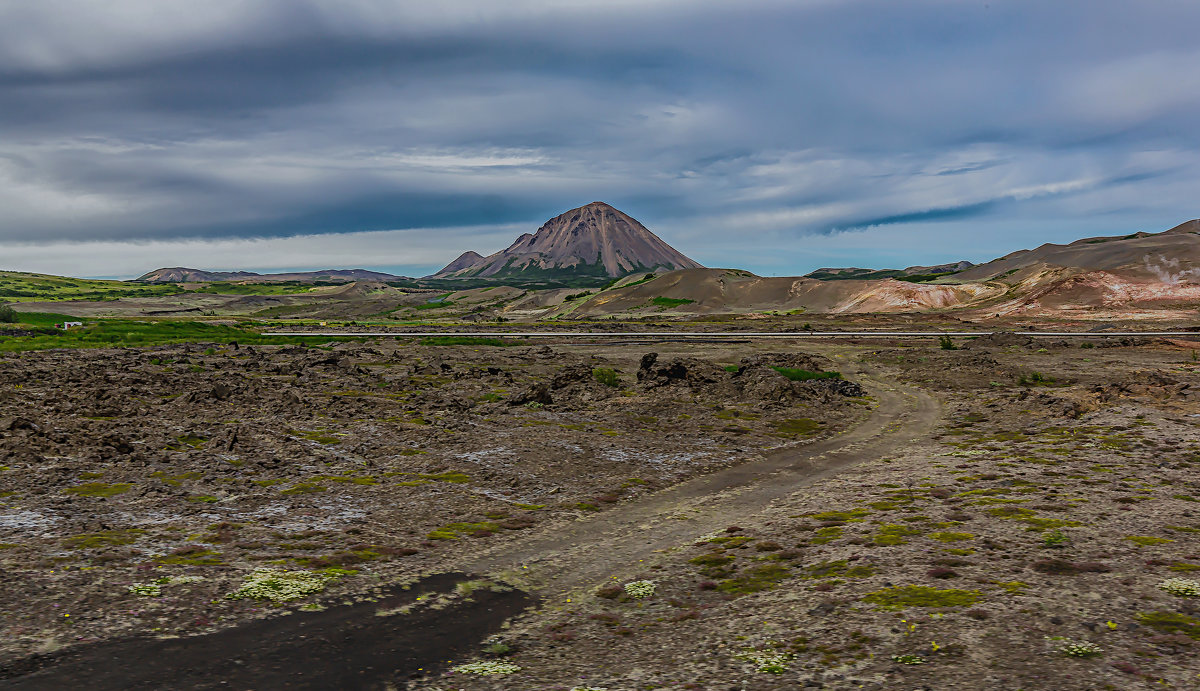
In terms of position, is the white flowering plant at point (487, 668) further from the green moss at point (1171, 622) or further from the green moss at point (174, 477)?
the green moss at point (174, 477)

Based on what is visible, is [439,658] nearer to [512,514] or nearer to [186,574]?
[186,574]

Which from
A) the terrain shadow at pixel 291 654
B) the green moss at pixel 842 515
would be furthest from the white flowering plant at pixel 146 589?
the green moss at pixel 842 515

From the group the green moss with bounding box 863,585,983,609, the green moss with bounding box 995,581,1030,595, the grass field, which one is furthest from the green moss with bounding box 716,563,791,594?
the grass field

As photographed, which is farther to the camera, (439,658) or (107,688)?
(439,658)

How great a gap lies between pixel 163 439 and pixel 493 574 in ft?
69.5

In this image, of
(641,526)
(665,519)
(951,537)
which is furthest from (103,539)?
(951,537)

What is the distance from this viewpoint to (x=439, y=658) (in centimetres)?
1141

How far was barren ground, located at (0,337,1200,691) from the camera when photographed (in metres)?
11.0

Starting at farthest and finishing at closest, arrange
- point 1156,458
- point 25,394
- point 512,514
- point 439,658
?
point 25,394 → point 1156,458 → point 512,514 → point 439,658

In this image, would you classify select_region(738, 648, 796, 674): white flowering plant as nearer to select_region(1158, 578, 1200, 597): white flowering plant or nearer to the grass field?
select_region(1158, 578, 1200, 597): white flowering plant

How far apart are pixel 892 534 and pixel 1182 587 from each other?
5965 mm

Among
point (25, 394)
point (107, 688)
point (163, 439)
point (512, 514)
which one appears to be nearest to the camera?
point (107, 688)

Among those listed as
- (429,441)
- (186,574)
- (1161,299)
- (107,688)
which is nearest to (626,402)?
(429,441)

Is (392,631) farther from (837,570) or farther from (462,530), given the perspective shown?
(837,570)
